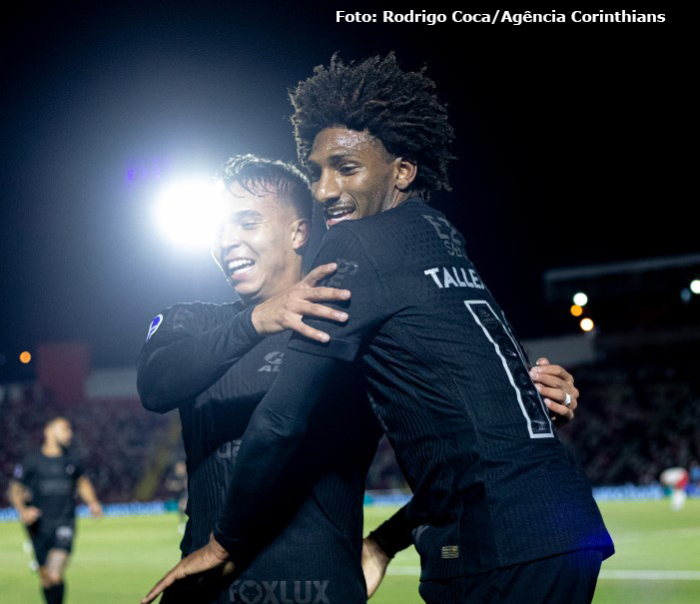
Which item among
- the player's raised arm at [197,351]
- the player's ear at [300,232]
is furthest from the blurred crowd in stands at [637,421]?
the player's raised arm at [197,351]

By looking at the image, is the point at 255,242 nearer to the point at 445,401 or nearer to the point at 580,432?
the point at 445,401

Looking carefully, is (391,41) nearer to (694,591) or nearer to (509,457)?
(694,591)

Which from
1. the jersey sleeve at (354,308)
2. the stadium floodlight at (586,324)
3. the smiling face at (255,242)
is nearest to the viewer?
the jersey sleeve at (354,308)

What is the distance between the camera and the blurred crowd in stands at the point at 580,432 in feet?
119

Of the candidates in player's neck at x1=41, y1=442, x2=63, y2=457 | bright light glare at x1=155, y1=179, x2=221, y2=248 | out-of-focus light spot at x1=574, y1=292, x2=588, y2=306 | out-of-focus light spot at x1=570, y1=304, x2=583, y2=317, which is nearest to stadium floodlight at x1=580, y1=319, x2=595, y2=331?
out-of-focus light spot at x1=570, y1=304, x2=583, y2=317

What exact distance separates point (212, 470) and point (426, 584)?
113 centimetres

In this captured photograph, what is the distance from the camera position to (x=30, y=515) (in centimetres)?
1209

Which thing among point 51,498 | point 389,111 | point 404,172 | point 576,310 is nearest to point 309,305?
point 404,172

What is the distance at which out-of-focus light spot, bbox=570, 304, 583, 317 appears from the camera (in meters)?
42.9

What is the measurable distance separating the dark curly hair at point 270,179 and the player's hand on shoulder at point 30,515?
8871 mm

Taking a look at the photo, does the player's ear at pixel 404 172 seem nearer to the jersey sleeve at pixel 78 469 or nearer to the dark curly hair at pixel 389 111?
the dark curly hair at pixel 389 111

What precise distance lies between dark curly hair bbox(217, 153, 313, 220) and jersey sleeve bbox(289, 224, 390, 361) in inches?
51.6

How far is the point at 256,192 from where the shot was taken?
13.7ft

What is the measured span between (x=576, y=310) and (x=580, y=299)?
0.56 metres
